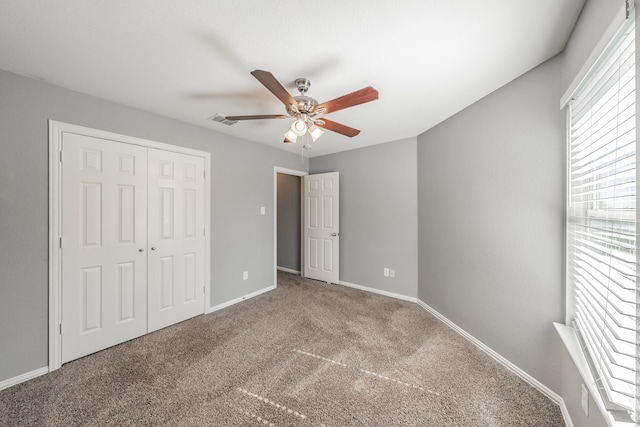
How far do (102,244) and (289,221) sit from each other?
3061mm

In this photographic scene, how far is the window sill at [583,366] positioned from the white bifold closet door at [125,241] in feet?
10.7

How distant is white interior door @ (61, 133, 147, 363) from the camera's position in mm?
1992

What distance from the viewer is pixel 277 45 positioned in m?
1.47

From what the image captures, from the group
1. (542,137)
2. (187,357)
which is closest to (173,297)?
(187,357)

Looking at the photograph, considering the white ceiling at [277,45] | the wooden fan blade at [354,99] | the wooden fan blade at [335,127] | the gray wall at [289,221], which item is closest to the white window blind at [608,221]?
the white ceiling at [277,45]

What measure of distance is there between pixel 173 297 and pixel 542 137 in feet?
12.2

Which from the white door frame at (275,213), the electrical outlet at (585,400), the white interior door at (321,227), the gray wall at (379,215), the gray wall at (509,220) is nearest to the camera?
the electrical outlet at (585,400)

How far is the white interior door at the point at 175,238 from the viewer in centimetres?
251

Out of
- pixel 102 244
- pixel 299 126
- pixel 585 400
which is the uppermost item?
pixel 299 126

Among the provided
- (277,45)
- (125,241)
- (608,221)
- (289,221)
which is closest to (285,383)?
(125,241)

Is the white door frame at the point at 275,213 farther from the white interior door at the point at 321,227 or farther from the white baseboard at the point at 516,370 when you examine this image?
the white baseboard at the point at 516,370

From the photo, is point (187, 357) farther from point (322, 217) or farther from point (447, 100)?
point (447, 100)

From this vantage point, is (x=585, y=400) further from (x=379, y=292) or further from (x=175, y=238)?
(x=175, y=238)

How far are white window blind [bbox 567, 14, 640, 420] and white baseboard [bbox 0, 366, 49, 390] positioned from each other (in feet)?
11.5
